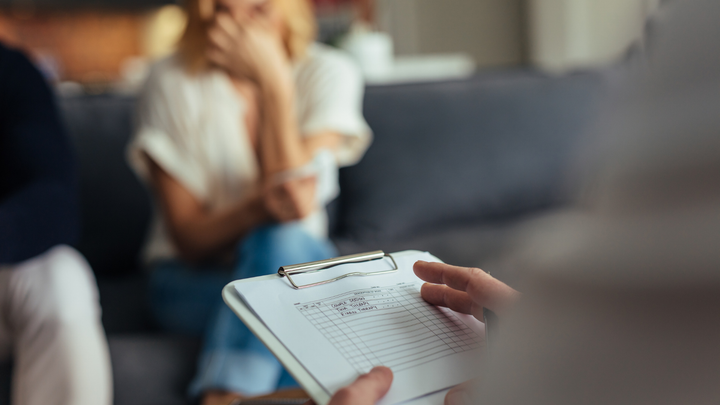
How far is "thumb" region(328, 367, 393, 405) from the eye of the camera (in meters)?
0.34

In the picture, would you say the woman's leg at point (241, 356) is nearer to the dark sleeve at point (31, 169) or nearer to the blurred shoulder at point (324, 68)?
the dark sleeve at point (31, 169)

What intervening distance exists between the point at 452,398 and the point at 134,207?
1.24 meters

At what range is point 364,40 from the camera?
219 cm

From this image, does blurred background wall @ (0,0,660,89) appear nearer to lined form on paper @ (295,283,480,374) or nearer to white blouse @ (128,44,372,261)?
white blouse @ (128,44,372,261)

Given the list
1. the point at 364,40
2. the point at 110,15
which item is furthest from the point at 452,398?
the point at 110,15

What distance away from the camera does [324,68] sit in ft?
4.50

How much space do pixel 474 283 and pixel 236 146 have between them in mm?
896

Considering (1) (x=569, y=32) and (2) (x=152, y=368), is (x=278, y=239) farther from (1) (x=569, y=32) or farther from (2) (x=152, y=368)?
(1) (x=569, y=32)

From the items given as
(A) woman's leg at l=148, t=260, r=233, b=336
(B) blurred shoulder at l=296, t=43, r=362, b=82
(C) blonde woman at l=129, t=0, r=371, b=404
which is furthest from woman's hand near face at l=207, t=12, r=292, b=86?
(A) woman's leg at l=148, t=260, r=233, b=336

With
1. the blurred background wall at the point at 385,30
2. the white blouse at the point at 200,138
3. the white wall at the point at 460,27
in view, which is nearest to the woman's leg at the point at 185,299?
the white blouse at the point at 200,138

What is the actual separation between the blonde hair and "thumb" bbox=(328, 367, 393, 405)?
1032mm

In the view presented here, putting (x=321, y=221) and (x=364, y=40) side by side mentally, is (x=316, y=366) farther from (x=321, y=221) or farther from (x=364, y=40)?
(x=364, y=40)

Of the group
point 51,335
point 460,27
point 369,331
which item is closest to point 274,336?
point 369,331

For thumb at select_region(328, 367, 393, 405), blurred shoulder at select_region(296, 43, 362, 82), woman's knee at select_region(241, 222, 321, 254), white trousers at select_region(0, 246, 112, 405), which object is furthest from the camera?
blurred shoulder at select_region(296, 43, 362, 82)
